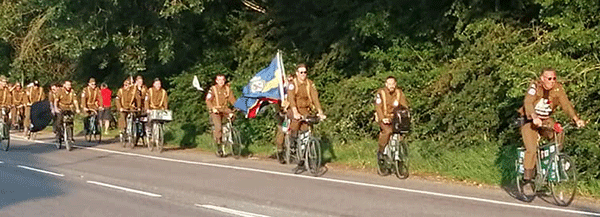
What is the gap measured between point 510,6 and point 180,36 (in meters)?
11.6

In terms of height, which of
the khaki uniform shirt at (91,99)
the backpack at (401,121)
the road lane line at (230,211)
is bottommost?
the road lane line at (230,211)

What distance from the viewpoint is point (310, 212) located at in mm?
11133

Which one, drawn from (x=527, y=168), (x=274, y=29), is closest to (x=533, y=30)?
(x=527, y=168)

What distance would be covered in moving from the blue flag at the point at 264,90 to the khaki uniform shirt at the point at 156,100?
3.69 m

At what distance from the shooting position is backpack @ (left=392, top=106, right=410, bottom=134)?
15547 mm

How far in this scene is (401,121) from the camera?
15.5 meters

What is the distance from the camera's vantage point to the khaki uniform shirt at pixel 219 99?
20625 mm

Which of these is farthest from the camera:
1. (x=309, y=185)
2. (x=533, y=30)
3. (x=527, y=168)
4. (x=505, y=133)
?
(x=533, y=30)

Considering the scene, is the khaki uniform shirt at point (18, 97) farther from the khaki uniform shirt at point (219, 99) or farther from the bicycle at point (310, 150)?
the bicycle at point (310, 150)

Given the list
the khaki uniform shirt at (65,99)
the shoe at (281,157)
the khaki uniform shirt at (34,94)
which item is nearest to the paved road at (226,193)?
the shoe at (281,157)

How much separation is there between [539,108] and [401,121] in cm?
348

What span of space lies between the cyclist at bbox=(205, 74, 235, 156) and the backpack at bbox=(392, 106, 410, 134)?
5.76 m

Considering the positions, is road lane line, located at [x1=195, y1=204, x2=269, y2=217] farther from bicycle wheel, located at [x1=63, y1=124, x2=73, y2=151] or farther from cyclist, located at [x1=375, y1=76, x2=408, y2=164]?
bicycle wheel, located at [x1=63, y1=124, x2=73, y2=151]

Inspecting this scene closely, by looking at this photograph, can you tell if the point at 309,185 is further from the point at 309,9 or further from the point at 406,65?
the point at 309,9
